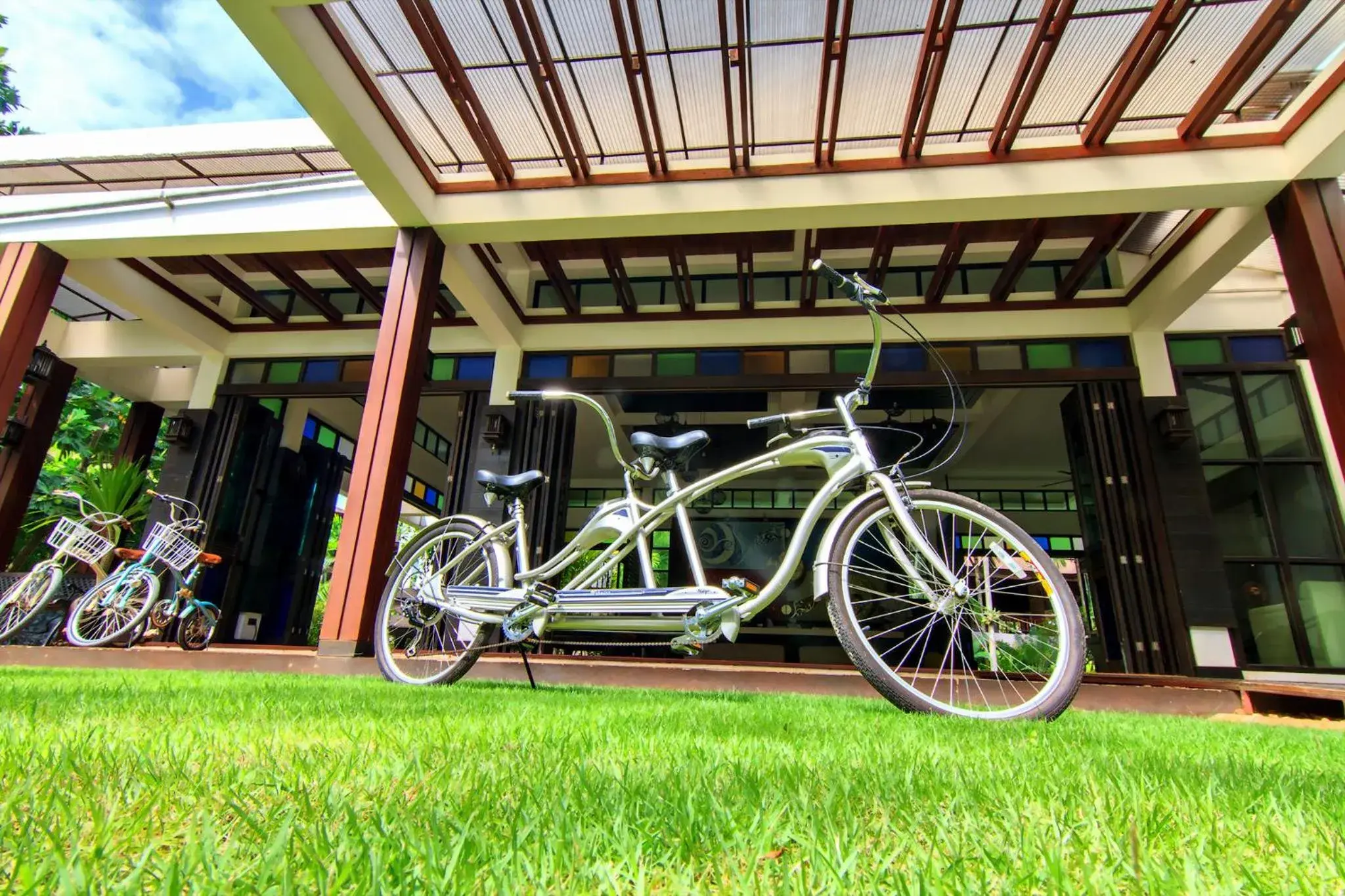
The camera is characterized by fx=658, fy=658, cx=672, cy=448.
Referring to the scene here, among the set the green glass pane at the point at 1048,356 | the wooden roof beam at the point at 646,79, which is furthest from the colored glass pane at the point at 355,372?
the green glass pane at the point at 1048,356

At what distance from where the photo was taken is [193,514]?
22.6 ft

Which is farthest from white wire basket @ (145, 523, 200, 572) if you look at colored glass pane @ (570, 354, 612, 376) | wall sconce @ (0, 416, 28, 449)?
colored glass pane @ (570, 354, 612, 376)

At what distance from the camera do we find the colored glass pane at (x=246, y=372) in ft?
24.7

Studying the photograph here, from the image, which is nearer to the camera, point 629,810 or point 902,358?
point 629,810

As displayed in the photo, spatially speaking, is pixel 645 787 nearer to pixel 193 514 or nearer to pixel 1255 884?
pixel 1255 884

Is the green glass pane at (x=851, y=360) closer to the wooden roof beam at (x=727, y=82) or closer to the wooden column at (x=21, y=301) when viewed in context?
the wooden roof beam at (x=727, y=82)

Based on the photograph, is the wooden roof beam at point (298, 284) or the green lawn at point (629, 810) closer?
the green lawn at point (629, 810)

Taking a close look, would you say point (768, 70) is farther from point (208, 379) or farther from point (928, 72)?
point (208, 379)

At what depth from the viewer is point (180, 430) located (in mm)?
7148

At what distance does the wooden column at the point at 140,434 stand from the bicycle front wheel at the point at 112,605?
352cm

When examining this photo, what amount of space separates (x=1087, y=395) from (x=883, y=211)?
2.90 m

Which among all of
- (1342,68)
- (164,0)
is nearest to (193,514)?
(164,0)

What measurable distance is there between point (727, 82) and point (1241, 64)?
2.93 metres

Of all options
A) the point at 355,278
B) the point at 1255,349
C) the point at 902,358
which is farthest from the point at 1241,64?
the point at 355,278
